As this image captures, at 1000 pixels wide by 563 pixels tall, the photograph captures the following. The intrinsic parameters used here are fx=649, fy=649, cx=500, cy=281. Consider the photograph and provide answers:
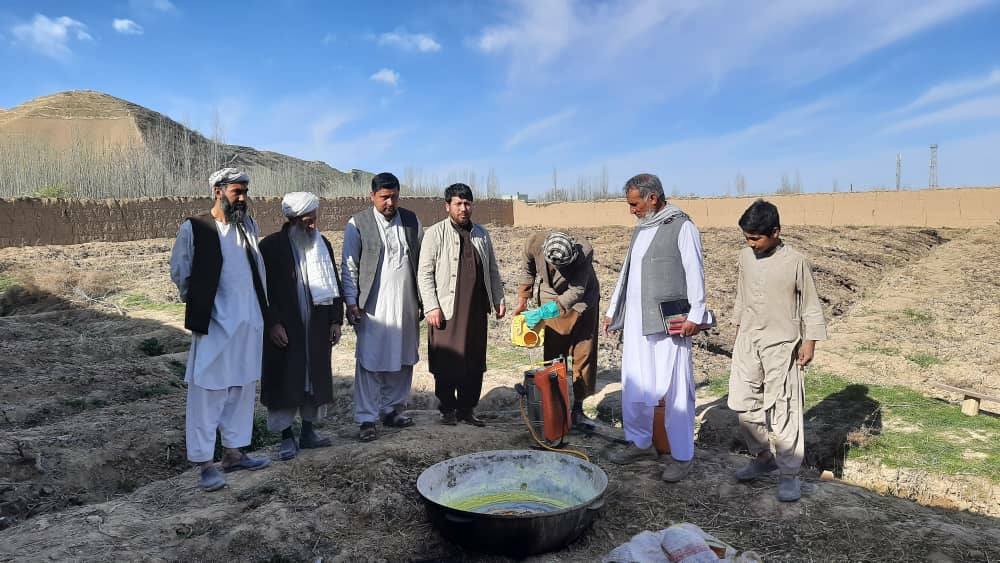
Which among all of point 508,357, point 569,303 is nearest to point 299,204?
point 569,303

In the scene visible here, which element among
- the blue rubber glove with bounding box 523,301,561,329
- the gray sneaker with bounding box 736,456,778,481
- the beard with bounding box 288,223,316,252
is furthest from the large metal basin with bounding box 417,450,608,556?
the beard with bounding box 288,223,316,252

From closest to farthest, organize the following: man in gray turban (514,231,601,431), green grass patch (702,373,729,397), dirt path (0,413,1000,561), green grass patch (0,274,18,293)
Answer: dirt path (0,413,1000,561) < man in gray turban (514,231,601,431) < green grass patch (702,373,729,397) < green grass patch (0,274,18,293)

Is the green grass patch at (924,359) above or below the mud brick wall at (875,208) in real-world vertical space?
below

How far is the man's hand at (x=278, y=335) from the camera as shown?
3969 millimetres

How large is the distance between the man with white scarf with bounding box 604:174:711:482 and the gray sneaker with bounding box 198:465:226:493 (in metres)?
2.46

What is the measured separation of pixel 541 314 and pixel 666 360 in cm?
98

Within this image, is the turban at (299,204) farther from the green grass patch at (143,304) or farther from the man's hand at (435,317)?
the green grass patch at (143,304)

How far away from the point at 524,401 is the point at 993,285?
11.2 m

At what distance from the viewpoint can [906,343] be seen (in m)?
7.56

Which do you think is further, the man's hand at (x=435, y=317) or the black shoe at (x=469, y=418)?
the black shoe at (x=469, y=418)

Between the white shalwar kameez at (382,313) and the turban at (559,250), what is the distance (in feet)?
3.32

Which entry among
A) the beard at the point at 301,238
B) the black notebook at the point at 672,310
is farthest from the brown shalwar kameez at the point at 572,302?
the beard at the point at 301,238

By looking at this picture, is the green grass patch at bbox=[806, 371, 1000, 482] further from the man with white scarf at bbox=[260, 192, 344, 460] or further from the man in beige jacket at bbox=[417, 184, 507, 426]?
the man with white scarf at bbox=[260, 192, 344, 460]

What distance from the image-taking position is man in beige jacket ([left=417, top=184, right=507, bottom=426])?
4.54m
